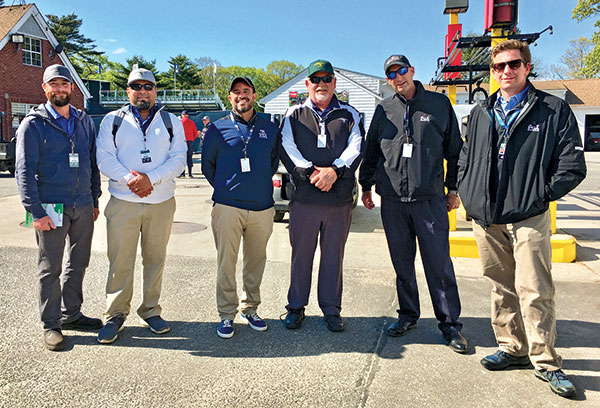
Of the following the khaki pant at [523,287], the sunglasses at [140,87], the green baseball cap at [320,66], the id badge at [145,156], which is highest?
the green baseball cap at [320,66]

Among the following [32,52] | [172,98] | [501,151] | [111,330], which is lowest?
[111,330]

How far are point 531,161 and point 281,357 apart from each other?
224 centimetres

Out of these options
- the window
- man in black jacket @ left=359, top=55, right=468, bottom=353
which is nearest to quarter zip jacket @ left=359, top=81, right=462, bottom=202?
man in black jacket @ left=359, top=55, right=468, bottom=353

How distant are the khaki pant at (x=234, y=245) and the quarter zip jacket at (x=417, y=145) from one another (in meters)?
1.10

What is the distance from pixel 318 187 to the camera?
3.78 m

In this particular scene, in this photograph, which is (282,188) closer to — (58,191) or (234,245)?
(234,245)

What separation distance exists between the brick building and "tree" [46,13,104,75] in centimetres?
3897

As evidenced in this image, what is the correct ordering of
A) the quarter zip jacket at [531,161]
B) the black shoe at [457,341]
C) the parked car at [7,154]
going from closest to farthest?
the quarter zip jacket at [531,161], the black shoe at [457,341], the parked car at [7,154]

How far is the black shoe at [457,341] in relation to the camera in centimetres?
343

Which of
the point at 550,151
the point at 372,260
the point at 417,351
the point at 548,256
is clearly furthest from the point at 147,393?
the point at 372,260

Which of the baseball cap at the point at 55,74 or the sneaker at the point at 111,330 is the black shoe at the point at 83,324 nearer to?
the sneaker at the point at 111,330

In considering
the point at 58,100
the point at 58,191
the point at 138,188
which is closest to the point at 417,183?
the point at 138,188

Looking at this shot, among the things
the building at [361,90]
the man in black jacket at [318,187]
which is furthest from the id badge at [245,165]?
the building at [361,90]

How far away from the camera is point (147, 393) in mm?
2865
